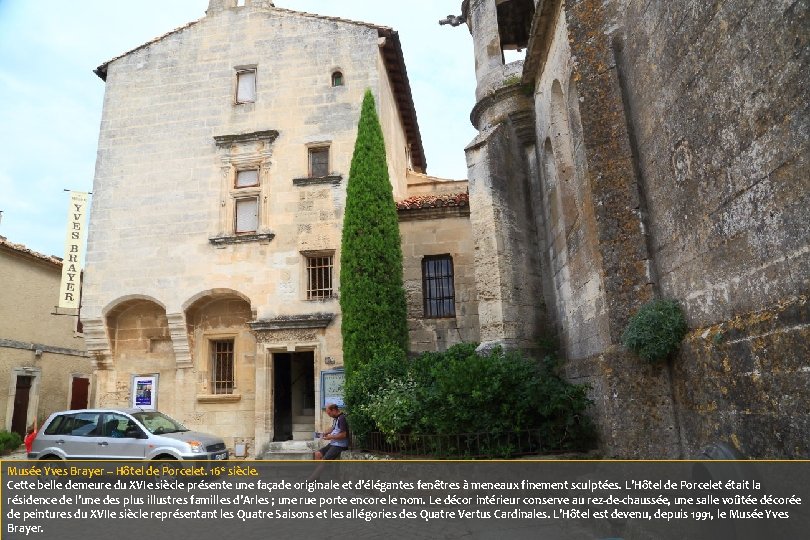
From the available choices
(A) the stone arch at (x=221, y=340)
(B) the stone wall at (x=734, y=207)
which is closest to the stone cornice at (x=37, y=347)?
(A) the stone arch at (x=221, y=340)

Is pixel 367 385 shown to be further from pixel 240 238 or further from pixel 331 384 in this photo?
pixel 240 238

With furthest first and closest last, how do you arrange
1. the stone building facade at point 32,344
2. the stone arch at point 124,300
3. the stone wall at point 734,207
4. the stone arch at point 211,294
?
the stone building facade at point 32,344
the stone arch at point 124,300
the stone arch at point 211,294
the stone wall at point 734,207

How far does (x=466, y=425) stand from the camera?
7.26 meters

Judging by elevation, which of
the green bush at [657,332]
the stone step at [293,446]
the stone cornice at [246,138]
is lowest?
the stone step at [293,446]

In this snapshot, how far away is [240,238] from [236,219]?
824 mm

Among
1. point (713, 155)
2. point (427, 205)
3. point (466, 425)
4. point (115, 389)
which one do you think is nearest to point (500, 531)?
point (466, 425)

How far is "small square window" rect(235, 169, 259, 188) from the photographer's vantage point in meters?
15.2

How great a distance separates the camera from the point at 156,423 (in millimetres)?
10914

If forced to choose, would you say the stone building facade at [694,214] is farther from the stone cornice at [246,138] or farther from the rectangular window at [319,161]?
the stone cornice at [246,138]

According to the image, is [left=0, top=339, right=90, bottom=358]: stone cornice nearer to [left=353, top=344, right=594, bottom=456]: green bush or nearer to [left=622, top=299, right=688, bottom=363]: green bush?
[left=353, top=344, right=594, bottom=456]: green bush

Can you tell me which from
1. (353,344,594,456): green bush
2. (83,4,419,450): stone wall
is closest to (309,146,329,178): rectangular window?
(83,4,419,450): stone wall

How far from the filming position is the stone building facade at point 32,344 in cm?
1761

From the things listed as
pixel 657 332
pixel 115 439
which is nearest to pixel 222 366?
pixel 115 439

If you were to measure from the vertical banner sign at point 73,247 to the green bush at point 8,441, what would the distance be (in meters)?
4.68
